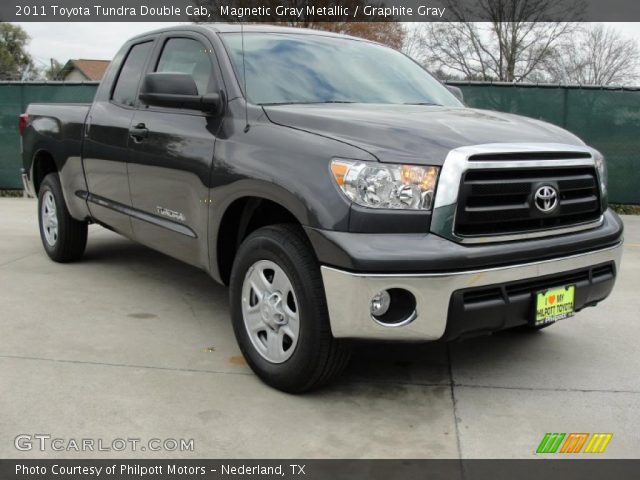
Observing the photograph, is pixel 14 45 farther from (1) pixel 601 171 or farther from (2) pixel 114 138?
(1) pixel 601 171

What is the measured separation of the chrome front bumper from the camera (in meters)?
3.03

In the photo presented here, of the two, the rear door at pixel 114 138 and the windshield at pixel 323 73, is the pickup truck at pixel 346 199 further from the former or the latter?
the rear door at pixel 114 138

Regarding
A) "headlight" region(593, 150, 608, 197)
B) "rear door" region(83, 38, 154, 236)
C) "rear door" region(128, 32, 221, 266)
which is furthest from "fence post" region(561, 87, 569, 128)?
"rear door" region(128, 32, 221, 266)

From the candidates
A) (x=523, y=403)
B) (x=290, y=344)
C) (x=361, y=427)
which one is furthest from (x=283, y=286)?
(x=523, y=403)

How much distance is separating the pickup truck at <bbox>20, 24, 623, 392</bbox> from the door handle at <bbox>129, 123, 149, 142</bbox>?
15 millimetres

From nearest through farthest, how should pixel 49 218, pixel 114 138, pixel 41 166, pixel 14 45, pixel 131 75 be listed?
1. pixel 114 138
2. pixel 131 75
3. pixel 49 218
4. pixel 41 166
5. pixel 14 45

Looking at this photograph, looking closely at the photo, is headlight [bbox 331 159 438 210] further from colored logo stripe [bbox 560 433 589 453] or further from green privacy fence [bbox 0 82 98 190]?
green privacy fence [bbox 0 82 98 190]

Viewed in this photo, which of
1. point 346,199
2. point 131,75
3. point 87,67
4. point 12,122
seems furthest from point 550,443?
point 87,67

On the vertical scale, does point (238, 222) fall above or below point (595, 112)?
below

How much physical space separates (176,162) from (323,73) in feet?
3.43

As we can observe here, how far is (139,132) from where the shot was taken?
185 inches
